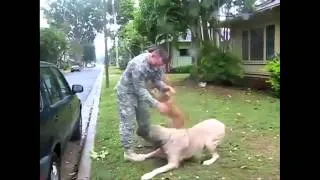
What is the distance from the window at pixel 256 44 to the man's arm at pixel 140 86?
675mm

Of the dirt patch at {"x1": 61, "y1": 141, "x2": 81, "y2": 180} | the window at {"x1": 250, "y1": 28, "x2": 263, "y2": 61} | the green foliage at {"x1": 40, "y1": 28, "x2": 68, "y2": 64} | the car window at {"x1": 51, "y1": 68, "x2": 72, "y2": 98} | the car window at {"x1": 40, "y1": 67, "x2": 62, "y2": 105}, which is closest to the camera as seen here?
the green foliage at {"x1": 40, "y1": 28, "x2": 68, "y2": 64}

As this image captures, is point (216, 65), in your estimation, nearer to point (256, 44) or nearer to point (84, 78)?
point (256, 44)

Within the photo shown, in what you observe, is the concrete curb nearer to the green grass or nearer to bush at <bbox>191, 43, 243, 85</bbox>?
the green grass

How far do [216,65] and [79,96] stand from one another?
34.1 inches

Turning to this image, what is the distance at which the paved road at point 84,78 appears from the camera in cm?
221

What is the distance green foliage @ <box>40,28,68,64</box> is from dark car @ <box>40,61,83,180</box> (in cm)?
4

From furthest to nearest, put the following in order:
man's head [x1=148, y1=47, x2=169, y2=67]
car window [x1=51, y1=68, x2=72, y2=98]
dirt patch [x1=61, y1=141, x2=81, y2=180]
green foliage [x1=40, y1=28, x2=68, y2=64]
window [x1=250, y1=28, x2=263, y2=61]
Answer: window [x1=250, y1=28, x2=263, y2=61] < man's head [x1=148, y1=47, x2=169, y2=67] < dirt patch [x1=61, y1=141, x2=81, y2=180] < car window [x1=51, y1=68, x2=72, y2=98] < green foliage [x1=40, y1=28, x2=68, y2=64]

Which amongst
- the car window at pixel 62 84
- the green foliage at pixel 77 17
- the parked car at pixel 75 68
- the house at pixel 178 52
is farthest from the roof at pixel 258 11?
the car window at pixel 62 84

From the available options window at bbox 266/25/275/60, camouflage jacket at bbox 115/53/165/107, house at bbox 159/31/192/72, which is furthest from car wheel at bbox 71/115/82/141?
window at bbox 266/25/275/60

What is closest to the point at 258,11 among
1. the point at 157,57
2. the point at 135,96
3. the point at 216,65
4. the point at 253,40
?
the point at 253,40

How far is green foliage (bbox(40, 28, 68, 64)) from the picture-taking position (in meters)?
1.87

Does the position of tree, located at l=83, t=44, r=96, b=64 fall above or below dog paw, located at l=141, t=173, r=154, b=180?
above
